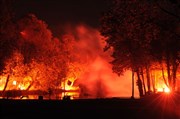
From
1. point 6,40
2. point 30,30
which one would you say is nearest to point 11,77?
point 30,30

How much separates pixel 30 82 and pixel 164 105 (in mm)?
45717

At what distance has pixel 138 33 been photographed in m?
25.1

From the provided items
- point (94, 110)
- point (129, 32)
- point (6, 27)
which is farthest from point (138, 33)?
point (6, 27)

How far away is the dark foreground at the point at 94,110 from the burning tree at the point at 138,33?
15.7 ft

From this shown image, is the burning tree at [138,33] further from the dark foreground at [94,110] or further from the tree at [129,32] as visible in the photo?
the dark foreground at [94,110]

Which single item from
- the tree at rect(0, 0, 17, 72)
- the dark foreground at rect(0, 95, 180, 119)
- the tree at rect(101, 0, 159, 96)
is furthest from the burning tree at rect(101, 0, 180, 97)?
the tree at rect(0, 0, 17, 72)

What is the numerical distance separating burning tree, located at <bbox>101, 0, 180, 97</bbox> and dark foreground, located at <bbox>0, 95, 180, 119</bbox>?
4776mm

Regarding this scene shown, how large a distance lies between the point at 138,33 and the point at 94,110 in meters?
6.59

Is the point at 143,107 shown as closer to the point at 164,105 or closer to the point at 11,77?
the point at 164,105

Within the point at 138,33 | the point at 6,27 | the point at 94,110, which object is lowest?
the point at 94,110

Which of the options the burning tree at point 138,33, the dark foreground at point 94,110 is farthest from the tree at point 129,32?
the dark foreground at point 94,110

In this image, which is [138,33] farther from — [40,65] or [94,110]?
[40,65]

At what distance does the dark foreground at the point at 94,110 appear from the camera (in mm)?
20812

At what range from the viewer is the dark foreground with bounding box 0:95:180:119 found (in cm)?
2081
